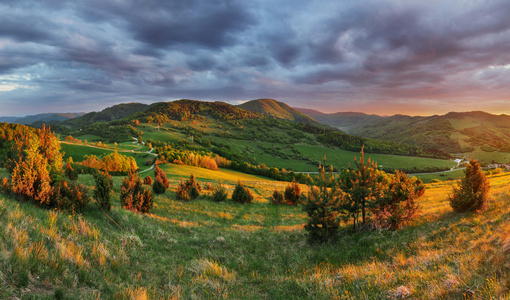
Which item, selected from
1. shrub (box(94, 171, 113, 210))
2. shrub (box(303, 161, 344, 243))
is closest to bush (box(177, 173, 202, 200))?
shrub (box(94, 171, 113, 210))

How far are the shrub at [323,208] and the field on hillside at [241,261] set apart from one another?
656 mm

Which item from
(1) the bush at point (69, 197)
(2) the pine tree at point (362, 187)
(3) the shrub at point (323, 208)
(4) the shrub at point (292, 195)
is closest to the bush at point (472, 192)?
(2) the pine tree at point (362, 187)

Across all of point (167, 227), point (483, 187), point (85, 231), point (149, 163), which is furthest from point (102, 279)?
point (149, 163)

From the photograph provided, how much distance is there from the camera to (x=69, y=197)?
992 cm

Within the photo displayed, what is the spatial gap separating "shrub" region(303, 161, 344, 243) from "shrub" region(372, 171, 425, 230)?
233 cm

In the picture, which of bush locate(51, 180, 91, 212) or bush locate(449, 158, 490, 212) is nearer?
bush locate(51, 180, 91, 212)

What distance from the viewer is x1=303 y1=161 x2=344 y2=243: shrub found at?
1140cm

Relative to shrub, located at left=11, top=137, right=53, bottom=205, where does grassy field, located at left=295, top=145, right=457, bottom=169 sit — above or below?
below

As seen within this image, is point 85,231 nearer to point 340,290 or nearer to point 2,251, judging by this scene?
point 2,251

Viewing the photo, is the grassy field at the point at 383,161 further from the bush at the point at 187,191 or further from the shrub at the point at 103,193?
the shrub at the point at 103,193

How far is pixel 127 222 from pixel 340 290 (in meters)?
10.1

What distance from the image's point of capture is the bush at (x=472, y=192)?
11305 mm

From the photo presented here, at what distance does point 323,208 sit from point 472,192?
814 cm

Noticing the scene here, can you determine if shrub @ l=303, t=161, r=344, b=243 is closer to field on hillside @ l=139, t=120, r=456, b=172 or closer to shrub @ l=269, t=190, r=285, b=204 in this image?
shrub @ l=269, t=190, r=285, b=204
